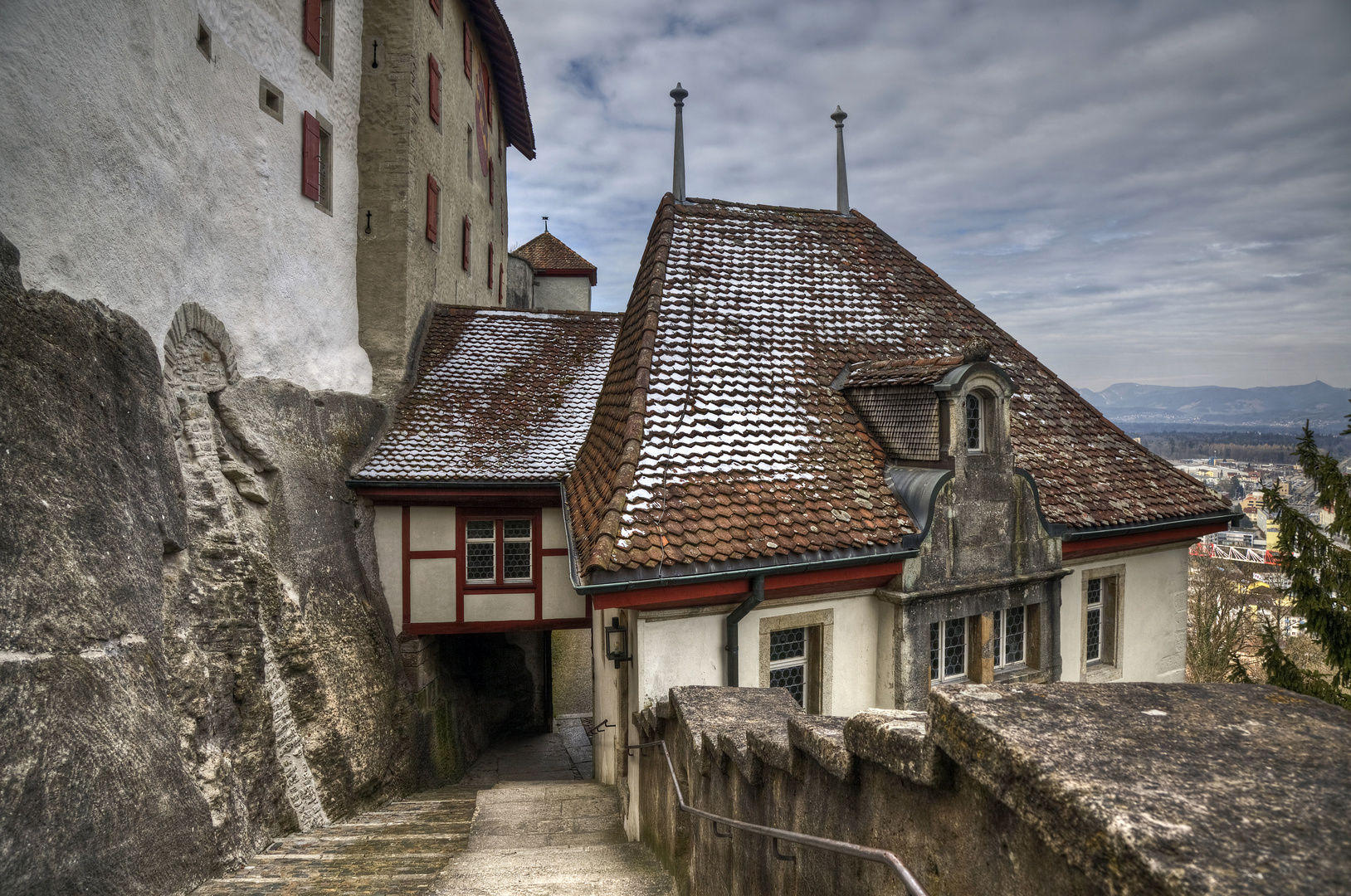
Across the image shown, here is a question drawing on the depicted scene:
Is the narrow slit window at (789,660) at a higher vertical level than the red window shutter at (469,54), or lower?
lower

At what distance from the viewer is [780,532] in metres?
7.14

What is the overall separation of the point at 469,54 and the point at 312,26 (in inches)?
267

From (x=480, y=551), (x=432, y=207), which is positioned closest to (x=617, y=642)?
(x=480, y=551)

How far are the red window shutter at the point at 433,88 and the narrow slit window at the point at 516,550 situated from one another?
8248mm

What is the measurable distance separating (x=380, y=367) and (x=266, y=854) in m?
8.21

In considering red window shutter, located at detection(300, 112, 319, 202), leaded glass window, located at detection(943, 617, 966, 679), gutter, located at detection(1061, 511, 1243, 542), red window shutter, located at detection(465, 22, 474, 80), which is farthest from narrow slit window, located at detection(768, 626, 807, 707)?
red window shutter, located at detection(465, 22, 474, 80)

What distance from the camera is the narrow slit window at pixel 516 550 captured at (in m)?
12.2

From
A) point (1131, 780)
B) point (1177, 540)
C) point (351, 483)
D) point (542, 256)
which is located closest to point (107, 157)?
point (351, 483)

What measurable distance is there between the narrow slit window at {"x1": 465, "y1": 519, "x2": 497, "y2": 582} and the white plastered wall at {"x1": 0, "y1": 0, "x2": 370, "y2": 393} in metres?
3.14

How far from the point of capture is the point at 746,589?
7086mm

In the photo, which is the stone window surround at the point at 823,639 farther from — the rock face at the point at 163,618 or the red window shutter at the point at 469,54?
the red window shutter at the point at 469,54

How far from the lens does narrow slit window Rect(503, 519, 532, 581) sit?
12.2 metres

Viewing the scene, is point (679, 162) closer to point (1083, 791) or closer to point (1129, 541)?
point (1129, 541)

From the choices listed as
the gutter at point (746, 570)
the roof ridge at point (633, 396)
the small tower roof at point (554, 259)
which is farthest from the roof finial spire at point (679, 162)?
the small tower roof at point (554, 259)
